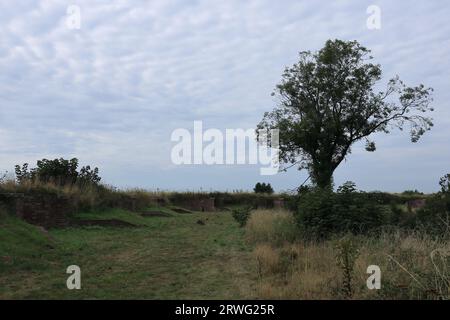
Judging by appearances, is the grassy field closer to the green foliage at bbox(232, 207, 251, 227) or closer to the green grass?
the green grass

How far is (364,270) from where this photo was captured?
7.85m

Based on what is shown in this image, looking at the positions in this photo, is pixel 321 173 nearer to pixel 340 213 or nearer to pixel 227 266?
pixel 340 213

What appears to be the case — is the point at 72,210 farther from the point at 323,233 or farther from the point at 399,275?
the point at 399,275

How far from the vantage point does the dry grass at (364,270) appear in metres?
6.90

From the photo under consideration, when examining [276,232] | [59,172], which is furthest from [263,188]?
[276,232]

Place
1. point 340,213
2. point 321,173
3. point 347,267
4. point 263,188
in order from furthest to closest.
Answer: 1. point 263,188
2. point 321,173
3. point 340,213
4. point 347,267

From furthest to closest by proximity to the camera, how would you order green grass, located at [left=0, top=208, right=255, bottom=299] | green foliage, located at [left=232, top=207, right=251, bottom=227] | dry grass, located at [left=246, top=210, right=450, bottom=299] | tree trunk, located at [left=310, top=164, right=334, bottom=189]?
tree trunk, located at [left=310, top=164, right=334, bottom=189] < green foliage, located at [left=232, top=207, right=251, bottom=227] < green grass, located at [left=0, top=208, right=255, bottom=299] < dry grass, located at [left=246, top=210, right=450, bottom=299]

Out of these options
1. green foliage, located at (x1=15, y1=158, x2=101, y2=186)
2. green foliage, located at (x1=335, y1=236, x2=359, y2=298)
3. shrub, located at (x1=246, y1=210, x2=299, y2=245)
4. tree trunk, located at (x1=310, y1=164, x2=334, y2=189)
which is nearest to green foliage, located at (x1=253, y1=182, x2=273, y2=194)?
tree trunk, located at (x1=310, y1=164, x2=334, y2=189)

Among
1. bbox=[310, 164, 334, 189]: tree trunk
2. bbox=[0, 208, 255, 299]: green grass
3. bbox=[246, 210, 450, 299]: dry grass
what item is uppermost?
bbox=[310, 164, 334, 189]: tree trunk

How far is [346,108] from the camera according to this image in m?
34.9

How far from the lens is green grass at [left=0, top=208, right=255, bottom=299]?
7.96m

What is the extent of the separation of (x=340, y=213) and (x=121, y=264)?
5983 millimetres

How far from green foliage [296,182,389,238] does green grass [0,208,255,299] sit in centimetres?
203

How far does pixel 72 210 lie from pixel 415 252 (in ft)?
50.6
